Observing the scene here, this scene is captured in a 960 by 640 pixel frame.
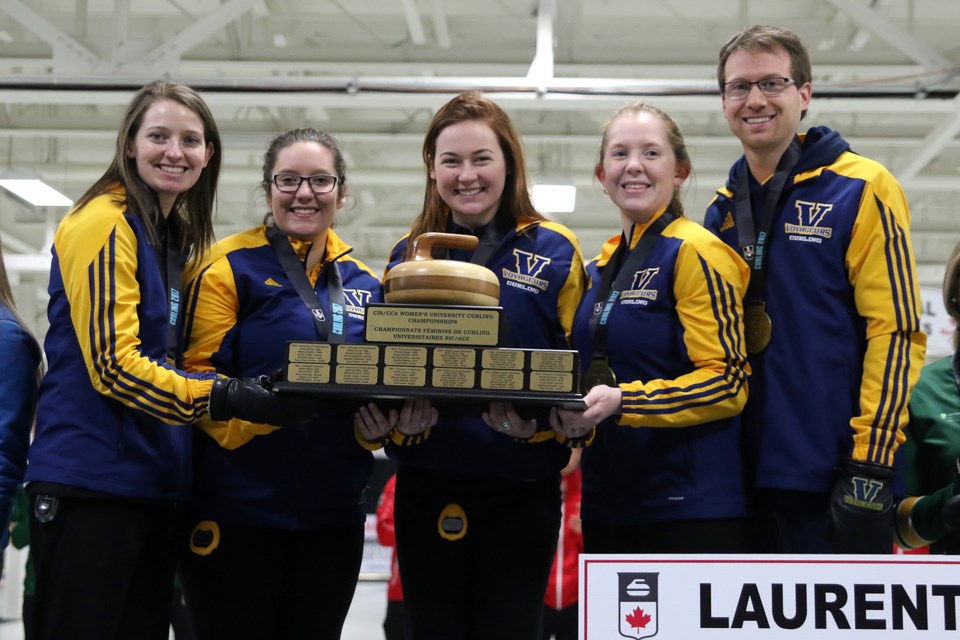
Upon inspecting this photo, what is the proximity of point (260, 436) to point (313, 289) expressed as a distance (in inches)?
16.1

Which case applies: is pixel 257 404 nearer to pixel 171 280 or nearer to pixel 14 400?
pixel 171 280

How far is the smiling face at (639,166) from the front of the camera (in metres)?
2.71

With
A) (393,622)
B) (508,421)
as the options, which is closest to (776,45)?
(508,421)

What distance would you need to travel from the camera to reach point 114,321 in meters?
2.44

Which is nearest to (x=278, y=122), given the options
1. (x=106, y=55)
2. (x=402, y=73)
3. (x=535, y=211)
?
(x=402, y=73)

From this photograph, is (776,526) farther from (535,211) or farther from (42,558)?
(42,558)

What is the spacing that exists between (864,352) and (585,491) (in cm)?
77

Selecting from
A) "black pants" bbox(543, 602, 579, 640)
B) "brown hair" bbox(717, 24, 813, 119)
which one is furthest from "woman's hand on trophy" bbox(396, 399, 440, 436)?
"black pants" bbox(543, 602, 579, 640)

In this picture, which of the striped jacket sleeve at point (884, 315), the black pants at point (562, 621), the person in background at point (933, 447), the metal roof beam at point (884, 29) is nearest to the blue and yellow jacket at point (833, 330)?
the striped jacket sleeve at point (884, 315)

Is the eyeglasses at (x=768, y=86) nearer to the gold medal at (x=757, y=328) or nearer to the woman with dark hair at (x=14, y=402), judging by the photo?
the gold medal at (x=757, y=328)

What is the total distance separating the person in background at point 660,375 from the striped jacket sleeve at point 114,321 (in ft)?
2.91

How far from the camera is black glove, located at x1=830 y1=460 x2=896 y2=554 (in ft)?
7.70

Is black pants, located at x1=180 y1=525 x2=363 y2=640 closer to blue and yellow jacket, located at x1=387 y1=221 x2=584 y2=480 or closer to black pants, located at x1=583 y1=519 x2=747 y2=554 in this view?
blue and yellow jacket, located at x1=387 y1=221 x2=584 y2=480

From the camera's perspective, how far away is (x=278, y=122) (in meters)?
11.5
